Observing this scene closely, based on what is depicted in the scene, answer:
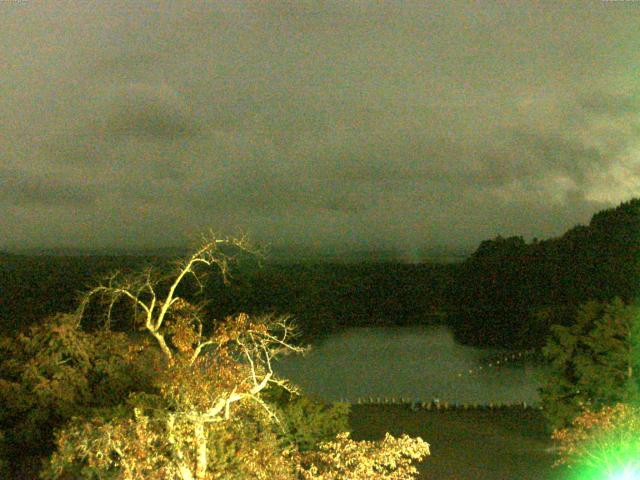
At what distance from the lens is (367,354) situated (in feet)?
118

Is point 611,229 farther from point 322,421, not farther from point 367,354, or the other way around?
point 322,421

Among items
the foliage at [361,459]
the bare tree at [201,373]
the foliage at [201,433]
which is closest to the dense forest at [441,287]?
the bare tree at [201,373]

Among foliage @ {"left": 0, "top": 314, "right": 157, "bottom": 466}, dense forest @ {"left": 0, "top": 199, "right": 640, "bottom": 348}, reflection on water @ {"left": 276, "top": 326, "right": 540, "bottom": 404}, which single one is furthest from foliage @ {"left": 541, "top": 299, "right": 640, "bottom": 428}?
dense forest @ {"left": 0, "top": 199, "right": 640, "bottom": 348}

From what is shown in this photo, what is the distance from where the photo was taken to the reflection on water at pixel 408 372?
2531 centimetres

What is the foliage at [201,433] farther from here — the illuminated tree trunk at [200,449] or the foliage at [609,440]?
the foliage at [609,440]

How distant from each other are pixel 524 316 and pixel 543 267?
354cm

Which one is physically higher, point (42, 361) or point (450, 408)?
point (42, 361)

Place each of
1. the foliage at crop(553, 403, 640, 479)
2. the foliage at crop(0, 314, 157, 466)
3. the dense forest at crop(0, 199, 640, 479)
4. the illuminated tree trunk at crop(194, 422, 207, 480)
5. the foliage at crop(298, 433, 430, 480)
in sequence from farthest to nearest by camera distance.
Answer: the foliage at crop(0, 314, 157, 466) → the foliage at crop(553, 403, 640, 479) → the foliage at crop(298, 433, 430, 480) → the dense forest at crop(0, 199, 640, 479) → the illuminated tree trunk at crop(194, 422, 207, 480)

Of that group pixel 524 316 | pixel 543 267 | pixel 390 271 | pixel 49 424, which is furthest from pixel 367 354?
pixel 49 424

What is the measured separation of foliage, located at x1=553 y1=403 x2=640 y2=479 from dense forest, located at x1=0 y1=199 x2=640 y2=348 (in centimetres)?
2260

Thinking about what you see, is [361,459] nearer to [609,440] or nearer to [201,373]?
[201,373]

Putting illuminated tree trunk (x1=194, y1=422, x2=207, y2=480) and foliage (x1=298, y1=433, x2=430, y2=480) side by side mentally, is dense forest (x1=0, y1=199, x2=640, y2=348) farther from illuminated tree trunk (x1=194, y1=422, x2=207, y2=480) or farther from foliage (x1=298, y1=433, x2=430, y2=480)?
illuminated tree trunk (x1=194, y1=422, x2=207, y2=480)

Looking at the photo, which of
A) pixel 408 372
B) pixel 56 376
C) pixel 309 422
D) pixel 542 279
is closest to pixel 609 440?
pixel 309 422

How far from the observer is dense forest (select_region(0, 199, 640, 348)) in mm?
35188
